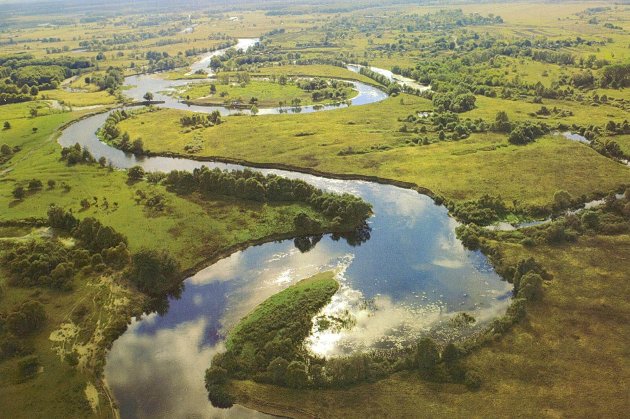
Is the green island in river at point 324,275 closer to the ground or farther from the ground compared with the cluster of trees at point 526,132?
closer to the ground

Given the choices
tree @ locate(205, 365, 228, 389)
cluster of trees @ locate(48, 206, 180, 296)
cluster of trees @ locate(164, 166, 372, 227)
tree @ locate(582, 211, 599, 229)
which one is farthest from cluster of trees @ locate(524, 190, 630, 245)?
cluster of trees @ locate(48, 206, 180, 296)

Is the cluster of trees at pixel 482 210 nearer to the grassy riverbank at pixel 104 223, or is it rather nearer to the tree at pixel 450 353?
the grassy riverbank at pixel 104 223

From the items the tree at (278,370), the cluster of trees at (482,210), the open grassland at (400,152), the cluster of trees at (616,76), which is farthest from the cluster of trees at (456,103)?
the tree at (278,370)

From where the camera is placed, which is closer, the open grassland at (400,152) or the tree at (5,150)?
the open grassland at (400,152)

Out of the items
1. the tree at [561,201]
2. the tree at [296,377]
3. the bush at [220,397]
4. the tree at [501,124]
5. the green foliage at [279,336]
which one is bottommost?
the bush at [220,397]

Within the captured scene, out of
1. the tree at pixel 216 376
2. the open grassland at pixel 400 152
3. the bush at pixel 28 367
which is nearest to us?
the tree at pixel 216 376

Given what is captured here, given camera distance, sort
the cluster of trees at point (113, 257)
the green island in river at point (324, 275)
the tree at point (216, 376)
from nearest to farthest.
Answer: the green island in river at point (324, 275), the tree at point (216, 376), the cluster of trees at point (113, 257)
